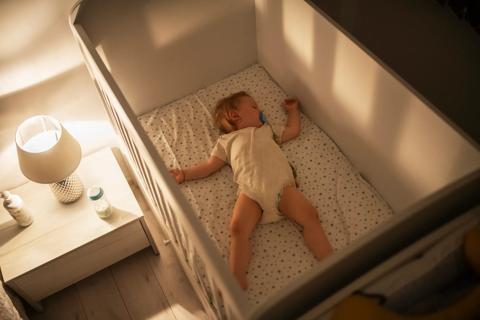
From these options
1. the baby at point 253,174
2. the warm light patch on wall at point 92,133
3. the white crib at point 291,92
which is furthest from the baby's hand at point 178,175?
the warm light patch on wall at point 92,133

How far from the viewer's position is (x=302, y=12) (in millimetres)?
1631

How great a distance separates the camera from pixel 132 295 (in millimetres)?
1825

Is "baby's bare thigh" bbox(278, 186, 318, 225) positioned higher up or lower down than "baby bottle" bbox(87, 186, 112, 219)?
lower down

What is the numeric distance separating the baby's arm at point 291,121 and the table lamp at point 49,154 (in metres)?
0.77

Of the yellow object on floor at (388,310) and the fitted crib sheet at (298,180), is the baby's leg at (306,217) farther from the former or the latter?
the yellow object on floor at (388,310)

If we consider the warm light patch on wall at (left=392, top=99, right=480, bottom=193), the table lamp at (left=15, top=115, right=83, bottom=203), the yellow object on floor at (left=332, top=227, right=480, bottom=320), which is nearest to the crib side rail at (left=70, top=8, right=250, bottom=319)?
the yellow object on floor at (left=332, top=227, right=480, bottom=320)

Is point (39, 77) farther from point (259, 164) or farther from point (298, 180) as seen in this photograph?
point (298, 180)

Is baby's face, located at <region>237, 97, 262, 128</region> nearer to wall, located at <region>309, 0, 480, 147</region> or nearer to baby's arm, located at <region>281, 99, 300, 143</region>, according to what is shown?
baby's arm, located at <region>281, 99, 300, 143</region>

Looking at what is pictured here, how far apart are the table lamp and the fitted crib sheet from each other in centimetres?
37

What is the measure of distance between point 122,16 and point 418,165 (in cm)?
115

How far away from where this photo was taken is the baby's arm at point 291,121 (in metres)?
1.75

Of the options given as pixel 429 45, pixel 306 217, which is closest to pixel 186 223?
pixel 306 217

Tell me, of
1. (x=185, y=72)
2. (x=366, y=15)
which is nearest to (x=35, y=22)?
(x=185, y=72)

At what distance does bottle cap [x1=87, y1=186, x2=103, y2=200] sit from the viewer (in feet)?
5.48
